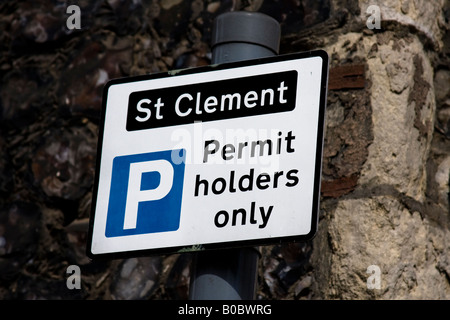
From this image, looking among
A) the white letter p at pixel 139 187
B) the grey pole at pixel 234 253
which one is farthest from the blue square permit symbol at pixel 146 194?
the grey pole at pixel 234 253

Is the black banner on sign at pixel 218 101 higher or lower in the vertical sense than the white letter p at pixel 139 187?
higher

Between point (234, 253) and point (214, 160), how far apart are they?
194mm

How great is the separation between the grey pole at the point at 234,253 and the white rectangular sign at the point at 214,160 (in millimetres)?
41

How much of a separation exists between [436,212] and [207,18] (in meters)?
1.07

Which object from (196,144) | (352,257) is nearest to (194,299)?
(196,144)

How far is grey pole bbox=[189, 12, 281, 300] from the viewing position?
187cm

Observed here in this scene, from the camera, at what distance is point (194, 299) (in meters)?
1.89

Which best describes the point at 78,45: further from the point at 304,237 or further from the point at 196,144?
the point at 304,237

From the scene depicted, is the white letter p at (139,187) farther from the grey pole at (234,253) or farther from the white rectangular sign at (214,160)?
the grey pole at (234,253)

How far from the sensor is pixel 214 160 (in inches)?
76.4

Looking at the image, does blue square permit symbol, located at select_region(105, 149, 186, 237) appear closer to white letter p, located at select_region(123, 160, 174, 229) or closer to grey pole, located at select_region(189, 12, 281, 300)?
white letter p, located at select_region(123, 160, 174, 229)

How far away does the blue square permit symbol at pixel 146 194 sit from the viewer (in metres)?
1.96
